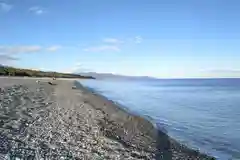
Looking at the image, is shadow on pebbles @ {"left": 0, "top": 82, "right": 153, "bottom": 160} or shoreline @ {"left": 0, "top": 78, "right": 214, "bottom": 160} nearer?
shadow on pebbles @ {"left": 0, "top": 82, "right": 153, "bottom": 160}

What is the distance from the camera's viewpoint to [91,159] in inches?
418

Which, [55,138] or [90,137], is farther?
[90,137]

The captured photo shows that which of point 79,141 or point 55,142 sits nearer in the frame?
point 55,142

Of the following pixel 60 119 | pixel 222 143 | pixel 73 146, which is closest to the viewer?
pixel 73 146

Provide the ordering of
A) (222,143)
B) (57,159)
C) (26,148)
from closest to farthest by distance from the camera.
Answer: (57,159) < (26,148) < (222,143)

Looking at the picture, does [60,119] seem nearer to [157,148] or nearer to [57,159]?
[157,148]

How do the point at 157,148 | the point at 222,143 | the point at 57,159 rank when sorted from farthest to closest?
the point at 222,143 < the point at 157,148 < the point at 57,159

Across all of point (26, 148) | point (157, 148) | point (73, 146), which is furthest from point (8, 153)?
point (157, 148)

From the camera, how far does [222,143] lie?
1722cm

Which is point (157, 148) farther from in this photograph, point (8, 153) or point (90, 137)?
point (8, 153)

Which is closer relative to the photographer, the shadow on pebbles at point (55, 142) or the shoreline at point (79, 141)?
the shadow on pebbles at point (55, 142)

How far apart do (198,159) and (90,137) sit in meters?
5.06

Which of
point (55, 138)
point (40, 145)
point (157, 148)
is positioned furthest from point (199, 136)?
point (40, 145)

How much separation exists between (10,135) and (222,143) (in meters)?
11.6
